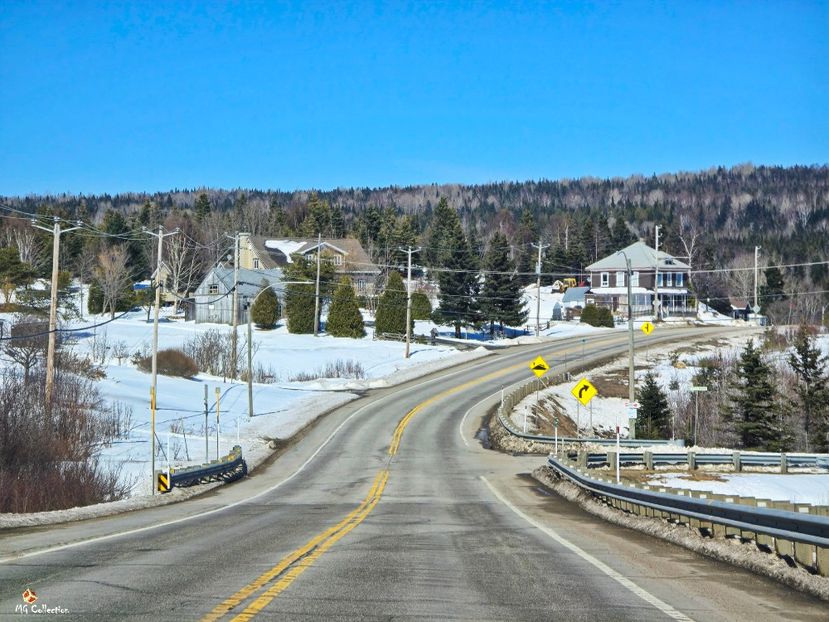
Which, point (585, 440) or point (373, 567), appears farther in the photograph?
point (585, 440)

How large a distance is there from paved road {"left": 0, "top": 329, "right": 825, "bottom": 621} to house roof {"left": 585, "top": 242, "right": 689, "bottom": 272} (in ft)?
284

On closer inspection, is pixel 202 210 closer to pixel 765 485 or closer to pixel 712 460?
pixel 712 460

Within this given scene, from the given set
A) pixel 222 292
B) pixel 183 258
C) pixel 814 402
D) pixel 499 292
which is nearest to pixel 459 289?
pixel 499 292

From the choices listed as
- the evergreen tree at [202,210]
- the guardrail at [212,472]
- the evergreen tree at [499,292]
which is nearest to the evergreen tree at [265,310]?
the evergreen tree at [499,292]

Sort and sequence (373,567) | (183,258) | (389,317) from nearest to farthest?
(373,567)
(389,317)
(183,258)

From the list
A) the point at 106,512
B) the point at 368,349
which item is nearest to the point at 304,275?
the point at 368,349

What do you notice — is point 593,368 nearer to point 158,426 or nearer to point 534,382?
point 534,382

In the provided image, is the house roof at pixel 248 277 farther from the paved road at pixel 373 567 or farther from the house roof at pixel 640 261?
the paved road at pixel 373 567

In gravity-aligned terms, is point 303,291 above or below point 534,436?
above

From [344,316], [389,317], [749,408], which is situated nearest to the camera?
[749,408]

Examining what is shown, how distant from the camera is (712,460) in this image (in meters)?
33.5

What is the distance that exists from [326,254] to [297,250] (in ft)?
14.7

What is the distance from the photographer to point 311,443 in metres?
40.7

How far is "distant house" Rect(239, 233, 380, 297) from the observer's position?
11081 cm
